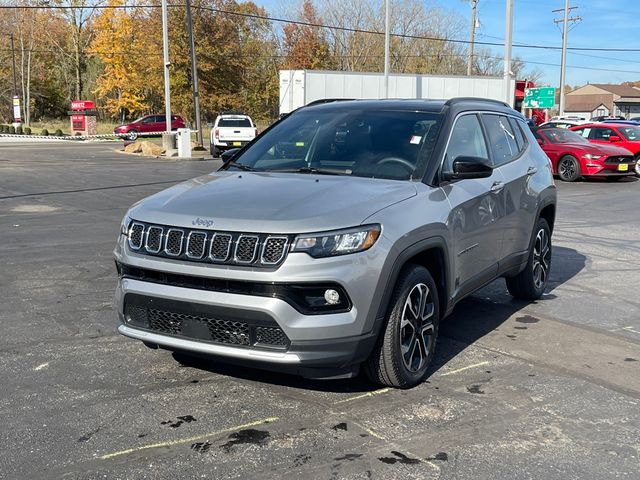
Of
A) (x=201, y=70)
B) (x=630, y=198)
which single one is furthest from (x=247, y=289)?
(x=201, y=70)

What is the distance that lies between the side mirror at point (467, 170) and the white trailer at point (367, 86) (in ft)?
59.5

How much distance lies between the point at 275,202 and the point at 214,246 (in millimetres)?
463

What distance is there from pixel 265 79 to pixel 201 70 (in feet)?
61.3

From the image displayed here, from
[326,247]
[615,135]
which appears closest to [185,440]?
[326,247]

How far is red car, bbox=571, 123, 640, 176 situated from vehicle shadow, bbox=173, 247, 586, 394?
13.6 meters

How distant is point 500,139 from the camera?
5820 mm

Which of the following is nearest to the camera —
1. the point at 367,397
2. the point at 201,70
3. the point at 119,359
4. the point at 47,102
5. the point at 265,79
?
the point at 367,397

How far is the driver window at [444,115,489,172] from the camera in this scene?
15.6 feet

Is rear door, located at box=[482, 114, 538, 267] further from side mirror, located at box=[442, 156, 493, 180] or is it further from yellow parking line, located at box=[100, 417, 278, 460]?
yellow parking line, located at box=[100, 417, 278, 460]

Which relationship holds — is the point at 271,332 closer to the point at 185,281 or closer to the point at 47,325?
the point at 185,281

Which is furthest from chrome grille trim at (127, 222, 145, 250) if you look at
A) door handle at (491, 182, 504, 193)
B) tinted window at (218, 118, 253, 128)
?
tinted window at (218, 118, 253, 128)

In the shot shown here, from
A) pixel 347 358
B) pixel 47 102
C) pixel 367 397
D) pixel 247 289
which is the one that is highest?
pixel 47 102

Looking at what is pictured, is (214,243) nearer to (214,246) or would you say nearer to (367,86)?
(214,246)

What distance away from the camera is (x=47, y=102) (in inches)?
2913
